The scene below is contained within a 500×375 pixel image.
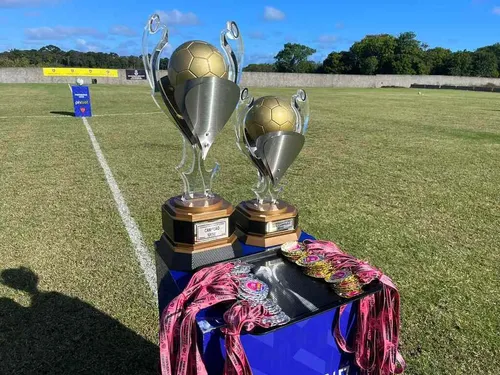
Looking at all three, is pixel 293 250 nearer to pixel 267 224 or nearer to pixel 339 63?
pixel 267 224

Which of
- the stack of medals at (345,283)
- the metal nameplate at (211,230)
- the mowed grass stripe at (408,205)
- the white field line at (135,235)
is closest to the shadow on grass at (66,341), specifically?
the white field line at (135,235)

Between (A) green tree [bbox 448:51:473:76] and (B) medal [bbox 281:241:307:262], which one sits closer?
(B) medal [bbox 281:241:307:262]

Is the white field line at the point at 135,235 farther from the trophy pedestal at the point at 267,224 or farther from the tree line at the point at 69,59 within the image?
the tree line at the point at 69,59

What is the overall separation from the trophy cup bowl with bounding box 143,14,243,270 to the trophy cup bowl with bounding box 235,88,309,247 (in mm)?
141

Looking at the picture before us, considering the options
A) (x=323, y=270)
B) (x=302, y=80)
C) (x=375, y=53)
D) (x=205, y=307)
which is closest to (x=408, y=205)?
(x=323, y=270)

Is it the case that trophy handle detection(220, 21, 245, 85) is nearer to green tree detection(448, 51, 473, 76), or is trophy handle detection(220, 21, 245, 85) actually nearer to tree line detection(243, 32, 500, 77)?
tree line detection(243, 32, 500, 77)

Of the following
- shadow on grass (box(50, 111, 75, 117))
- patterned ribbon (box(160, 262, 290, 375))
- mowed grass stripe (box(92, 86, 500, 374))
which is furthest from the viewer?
shadow on grass (box(50, 111, 75, 117))

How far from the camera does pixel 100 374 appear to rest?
6.39ft

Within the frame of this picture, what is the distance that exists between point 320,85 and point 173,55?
1644 inches

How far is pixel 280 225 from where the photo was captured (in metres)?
1.64

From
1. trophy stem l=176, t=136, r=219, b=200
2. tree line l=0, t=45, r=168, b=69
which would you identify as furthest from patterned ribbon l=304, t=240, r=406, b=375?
tree line l=0, t=45, r=168, b=69

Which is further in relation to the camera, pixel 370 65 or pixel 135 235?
pixel 370 65

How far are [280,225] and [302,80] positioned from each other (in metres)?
40.6

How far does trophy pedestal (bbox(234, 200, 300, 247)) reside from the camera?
5.29ft
